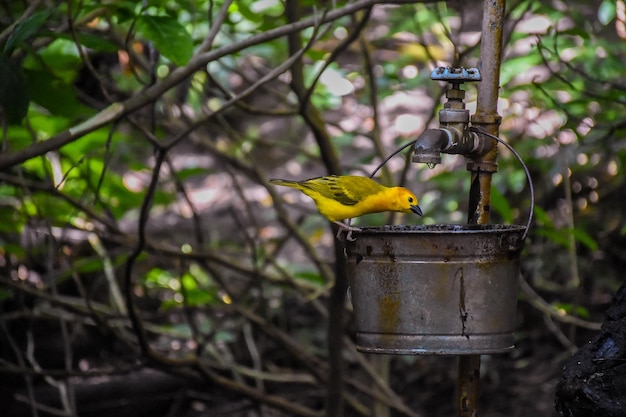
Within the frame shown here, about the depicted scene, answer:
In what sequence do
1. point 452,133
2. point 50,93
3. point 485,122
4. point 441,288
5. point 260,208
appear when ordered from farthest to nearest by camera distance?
point 260,208, point 50,93, point 485,122, point 452,133, point 441,288

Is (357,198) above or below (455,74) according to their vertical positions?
below

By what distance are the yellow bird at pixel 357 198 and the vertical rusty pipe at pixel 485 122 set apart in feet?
1.95

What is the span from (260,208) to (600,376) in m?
6.05

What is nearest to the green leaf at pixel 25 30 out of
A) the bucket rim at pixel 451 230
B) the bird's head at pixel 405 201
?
the bucket rim at pixel 451 230

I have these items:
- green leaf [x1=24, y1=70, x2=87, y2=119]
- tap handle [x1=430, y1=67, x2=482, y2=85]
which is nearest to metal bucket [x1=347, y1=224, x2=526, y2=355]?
tap handle [x1=430, y1=67, x2=482, y2=85]

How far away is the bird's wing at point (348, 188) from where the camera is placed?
3766 millimetres

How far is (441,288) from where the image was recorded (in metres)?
2.62

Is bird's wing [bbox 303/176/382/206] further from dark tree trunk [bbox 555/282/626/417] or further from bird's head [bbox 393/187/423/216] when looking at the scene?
dark tree trunk [bbox 555/282/626/417]

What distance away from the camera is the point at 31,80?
349 centimetres

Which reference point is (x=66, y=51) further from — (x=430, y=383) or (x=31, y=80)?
(x=430, y=383)

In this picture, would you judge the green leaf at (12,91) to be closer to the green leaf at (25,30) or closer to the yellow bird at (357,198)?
the green leaf at (25,30)

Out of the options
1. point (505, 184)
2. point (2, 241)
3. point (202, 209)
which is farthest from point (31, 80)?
point (202, 209)

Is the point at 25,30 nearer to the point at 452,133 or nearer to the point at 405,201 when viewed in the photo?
the point at 452,133

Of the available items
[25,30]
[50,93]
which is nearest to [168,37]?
[25,30]
